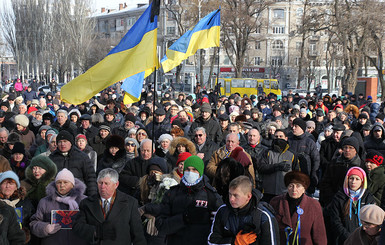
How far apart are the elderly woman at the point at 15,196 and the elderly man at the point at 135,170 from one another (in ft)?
4.97

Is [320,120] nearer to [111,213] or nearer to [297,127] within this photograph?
[297,127]

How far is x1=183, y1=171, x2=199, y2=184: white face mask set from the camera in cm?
520

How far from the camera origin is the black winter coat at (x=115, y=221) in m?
5.13

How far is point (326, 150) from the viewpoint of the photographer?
390 inches

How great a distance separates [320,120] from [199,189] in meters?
8.37

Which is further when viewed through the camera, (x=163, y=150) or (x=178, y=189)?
(x=163, y=150)

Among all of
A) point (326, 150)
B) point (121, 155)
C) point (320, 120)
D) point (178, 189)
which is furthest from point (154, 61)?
point (320, 120)

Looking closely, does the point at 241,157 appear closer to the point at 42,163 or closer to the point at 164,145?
the point at 164,145

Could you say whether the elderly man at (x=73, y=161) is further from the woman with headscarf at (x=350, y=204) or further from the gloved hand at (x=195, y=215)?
the woman with headscarf at (x=350, y=204)

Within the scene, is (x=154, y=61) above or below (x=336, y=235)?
above

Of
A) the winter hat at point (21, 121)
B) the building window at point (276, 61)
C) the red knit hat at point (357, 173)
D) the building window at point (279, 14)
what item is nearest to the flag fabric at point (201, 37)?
the winter hat at point (21, 121)

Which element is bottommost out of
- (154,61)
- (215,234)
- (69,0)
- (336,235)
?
(336,235)

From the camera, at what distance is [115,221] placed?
5.18 m

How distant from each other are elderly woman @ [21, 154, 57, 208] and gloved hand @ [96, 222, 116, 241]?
1.34 meters
